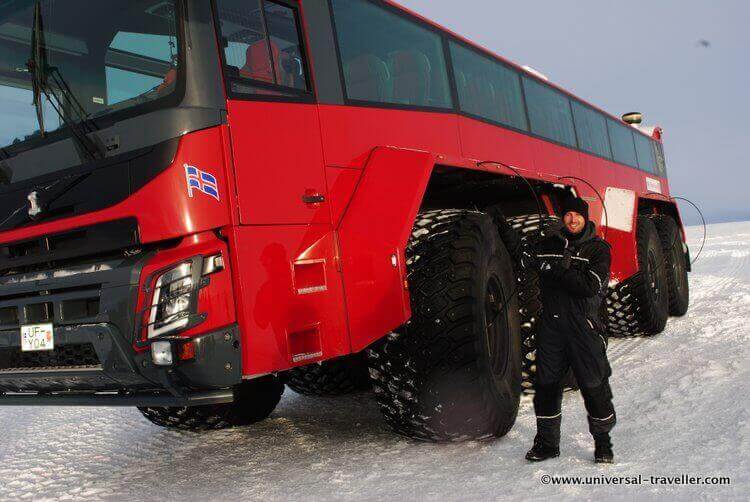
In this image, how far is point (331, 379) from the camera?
5.66 metres

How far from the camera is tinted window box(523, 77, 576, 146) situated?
22.2ft

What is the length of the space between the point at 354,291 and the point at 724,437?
6.91ft

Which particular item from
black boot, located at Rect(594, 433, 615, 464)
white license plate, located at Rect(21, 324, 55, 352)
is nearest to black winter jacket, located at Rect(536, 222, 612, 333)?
black boot, located at Rect(594, 433, 615, 464)

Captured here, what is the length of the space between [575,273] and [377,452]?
159 cm

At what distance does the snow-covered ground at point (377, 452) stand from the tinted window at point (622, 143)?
13.9 ft

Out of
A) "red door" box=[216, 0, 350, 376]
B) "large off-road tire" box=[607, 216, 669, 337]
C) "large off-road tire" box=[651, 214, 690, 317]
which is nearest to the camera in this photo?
"red door" box=[216, 0, 350, 376]

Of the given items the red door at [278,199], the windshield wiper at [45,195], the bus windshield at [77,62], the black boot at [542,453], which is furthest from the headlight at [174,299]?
the black boot at [542,453]

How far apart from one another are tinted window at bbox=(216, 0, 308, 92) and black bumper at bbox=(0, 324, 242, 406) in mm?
1291

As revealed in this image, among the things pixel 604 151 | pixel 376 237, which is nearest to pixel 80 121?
pixel 376 237

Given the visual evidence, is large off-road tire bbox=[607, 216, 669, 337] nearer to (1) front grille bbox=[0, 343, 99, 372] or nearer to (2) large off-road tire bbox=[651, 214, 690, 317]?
(2) large off-road tire bbox=[651, 214, 690, 317]

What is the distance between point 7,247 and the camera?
3.58 meters

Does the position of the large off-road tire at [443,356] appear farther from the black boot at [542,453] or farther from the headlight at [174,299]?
the headlight at [174,299]

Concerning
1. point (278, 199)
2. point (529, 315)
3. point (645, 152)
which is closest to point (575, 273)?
point (529, 315)

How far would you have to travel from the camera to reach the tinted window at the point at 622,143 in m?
9.66
